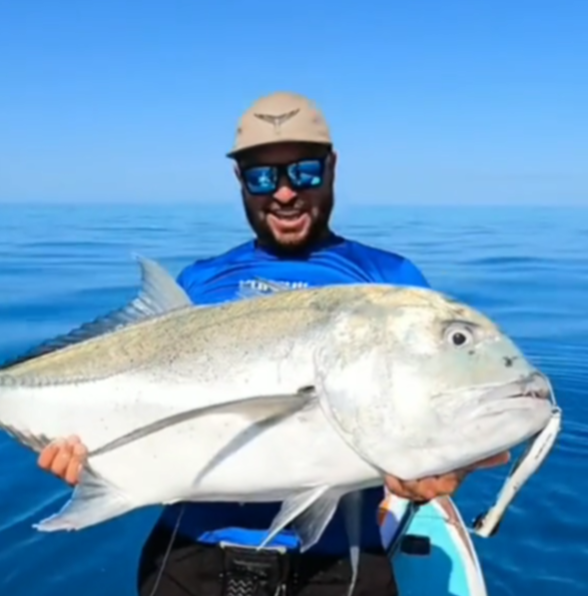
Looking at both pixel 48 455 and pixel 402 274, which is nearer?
pixel 48 455

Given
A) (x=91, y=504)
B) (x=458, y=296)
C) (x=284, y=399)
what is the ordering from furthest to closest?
(x=458, y=296) → (x=91, y=504) → (x=284, y=399)

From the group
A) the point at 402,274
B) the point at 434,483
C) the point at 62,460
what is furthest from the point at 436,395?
the point at 62,460

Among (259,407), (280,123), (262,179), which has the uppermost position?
(280,123)

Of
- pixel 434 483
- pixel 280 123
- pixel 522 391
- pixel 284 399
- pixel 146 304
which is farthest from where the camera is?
pixel 280 123

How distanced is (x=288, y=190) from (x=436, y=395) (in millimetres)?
1287

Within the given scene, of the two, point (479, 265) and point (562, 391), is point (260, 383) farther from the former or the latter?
point (479, 265)

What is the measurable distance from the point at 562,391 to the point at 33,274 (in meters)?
11.6

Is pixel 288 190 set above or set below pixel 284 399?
above

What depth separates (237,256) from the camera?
3.41 meters

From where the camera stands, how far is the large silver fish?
2273mm

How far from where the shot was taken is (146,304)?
9.57 feet

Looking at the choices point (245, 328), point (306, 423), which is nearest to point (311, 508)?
point (306, 423)

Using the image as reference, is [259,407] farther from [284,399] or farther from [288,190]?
[288,190]

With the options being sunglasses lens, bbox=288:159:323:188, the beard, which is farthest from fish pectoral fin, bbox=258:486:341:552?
sunglasses lens, bbox=288:159:323:188
